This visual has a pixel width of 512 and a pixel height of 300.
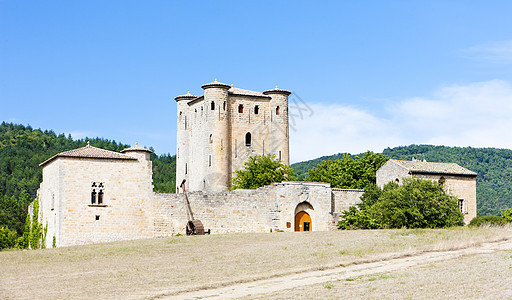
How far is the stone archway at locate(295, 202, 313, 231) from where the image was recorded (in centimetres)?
4356

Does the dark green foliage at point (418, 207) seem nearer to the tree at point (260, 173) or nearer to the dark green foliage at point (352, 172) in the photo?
the dark green foliage at point (352, 172)

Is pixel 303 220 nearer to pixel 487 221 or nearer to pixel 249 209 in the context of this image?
pixel 249 209

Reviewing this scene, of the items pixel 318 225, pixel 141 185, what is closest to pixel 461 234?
pixel 318 225

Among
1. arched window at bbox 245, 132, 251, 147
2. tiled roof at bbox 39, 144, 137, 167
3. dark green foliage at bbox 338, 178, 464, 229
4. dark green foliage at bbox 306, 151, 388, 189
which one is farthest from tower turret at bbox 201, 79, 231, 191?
dark green foliage at bbox 338, 178, 464, 229

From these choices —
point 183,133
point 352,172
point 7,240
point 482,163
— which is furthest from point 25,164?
point 482,163

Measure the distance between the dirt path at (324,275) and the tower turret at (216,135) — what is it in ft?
93.5

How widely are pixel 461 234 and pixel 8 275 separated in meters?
20.6

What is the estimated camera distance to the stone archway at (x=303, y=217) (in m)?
43.6

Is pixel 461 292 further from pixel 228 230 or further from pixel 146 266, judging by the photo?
pixel 228 230

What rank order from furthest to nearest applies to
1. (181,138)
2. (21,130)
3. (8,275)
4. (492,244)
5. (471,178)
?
(21,130) < (181,138) < (471,178) < (492,244) < (8,275)

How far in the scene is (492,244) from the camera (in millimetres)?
30125

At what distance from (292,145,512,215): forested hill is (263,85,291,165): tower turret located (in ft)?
217

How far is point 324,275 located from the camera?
23.3m

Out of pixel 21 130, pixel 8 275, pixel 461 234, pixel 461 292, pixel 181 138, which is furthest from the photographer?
pixel 21 130
